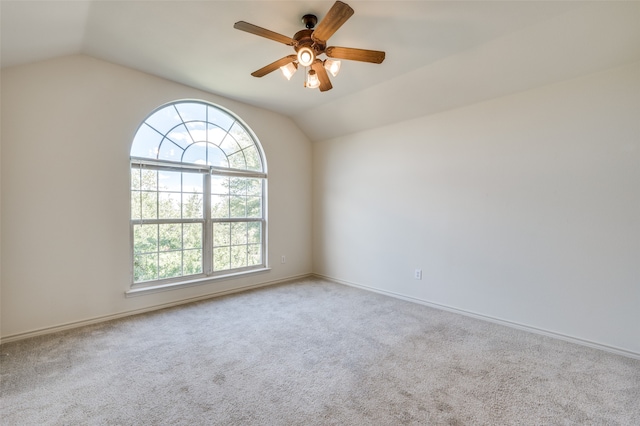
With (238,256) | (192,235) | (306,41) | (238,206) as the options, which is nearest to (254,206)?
(238,206)

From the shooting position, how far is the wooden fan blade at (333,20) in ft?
5.68

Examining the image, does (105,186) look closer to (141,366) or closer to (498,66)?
(141,366)

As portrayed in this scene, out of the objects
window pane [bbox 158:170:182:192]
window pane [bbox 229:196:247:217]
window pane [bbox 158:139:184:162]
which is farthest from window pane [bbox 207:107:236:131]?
window pane [bbox 229:196:247:217]

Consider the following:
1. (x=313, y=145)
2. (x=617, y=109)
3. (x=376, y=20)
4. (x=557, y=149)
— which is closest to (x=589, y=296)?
(x=557, y=149)

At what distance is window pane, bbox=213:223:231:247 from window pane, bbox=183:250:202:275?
271 mm

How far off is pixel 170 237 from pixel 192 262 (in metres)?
0.46

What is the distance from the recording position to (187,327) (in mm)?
3029

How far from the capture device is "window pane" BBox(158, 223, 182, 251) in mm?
3633

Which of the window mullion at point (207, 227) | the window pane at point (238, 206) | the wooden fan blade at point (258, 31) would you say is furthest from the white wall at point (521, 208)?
the window mullion at point (207, 227)

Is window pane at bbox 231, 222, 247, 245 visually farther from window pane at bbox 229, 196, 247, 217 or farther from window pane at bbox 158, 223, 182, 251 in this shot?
window pane at bbox 158, 223, 182, 251

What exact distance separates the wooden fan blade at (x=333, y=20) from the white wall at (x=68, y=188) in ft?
7.99

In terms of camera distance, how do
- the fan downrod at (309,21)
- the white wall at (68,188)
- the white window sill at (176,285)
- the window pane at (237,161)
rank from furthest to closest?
the window pane at (237,161)
the white window sill at (176,285)
the white wall at (68,188)
the fan downrod at (309,21)

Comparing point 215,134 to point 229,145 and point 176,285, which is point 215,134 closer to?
point 229,145

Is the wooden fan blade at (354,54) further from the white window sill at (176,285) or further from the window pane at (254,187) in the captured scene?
the white window sill at (176,285)
